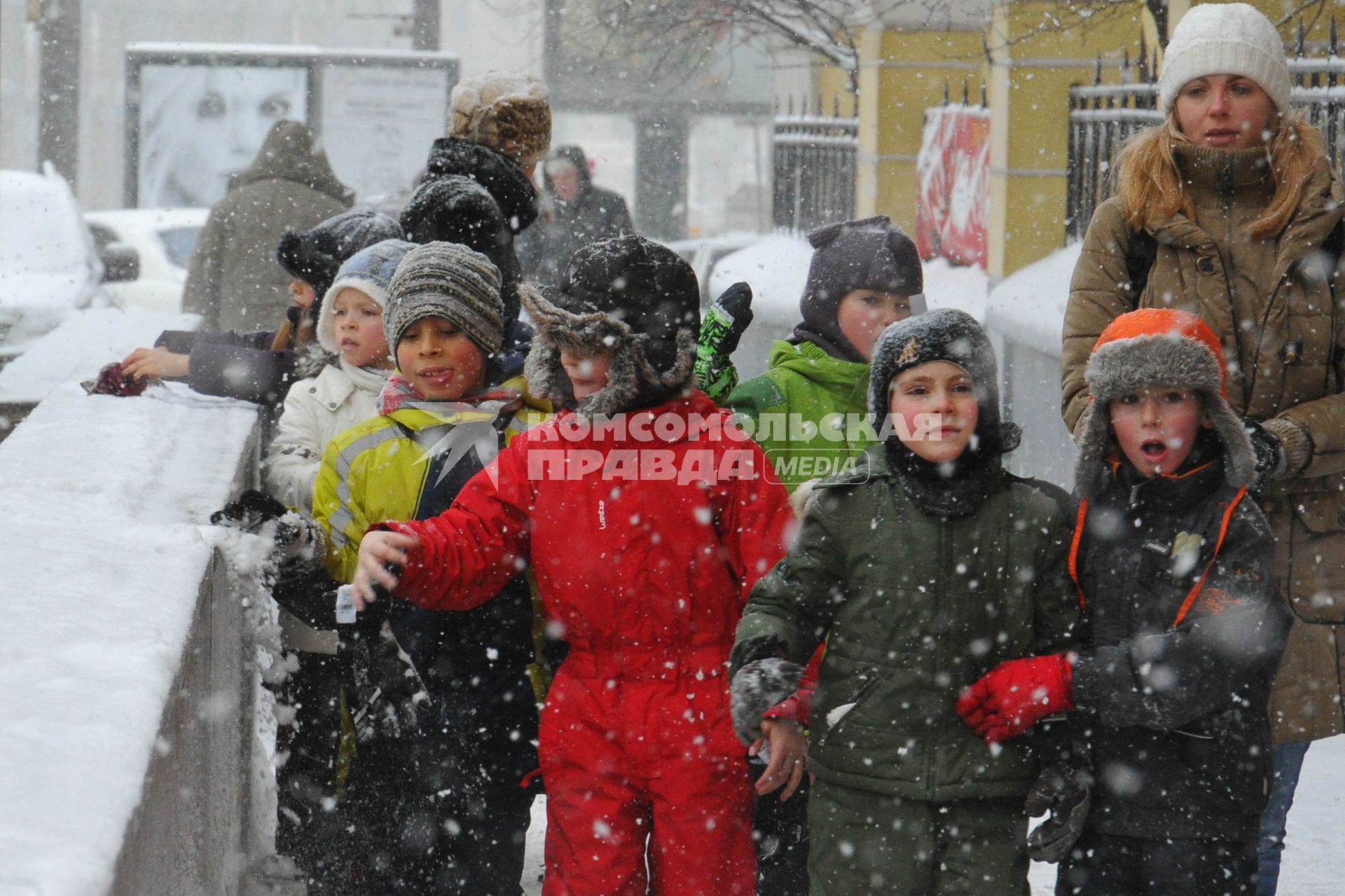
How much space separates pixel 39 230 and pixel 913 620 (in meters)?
13.7

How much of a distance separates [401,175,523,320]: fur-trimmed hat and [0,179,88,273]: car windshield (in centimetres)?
1154

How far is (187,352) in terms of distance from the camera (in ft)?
14.0

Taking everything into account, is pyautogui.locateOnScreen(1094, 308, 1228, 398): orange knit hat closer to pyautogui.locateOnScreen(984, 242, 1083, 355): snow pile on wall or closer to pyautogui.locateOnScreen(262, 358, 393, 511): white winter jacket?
pyautogui.locateOnScreen(262, 358, 393, 511): white winter jacket

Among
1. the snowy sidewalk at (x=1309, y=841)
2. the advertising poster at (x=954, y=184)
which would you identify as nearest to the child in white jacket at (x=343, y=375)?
the snowy sidewalk at (x=1309, y=841)

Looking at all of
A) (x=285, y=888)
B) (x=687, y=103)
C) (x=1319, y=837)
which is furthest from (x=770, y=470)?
(x=687, y=103)

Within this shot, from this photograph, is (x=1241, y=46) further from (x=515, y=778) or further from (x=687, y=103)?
(x=687, y=103)

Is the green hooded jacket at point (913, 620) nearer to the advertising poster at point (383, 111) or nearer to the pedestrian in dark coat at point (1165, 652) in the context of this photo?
the pedestrian in dark coat at point (1165, 652)

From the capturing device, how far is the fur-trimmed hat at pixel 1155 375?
2.90 meters

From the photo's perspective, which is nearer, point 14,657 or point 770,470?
point 14,657

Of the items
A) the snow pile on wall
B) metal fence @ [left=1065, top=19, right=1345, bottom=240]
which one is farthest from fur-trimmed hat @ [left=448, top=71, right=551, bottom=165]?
the snow pile on wall

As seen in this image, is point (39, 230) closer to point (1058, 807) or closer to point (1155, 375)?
point (1155, 375)

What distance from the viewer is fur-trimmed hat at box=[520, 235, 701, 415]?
310 centimetres

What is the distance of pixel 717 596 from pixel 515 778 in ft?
2.02

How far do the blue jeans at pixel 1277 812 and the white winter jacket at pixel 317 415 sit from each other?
2.00 metres
